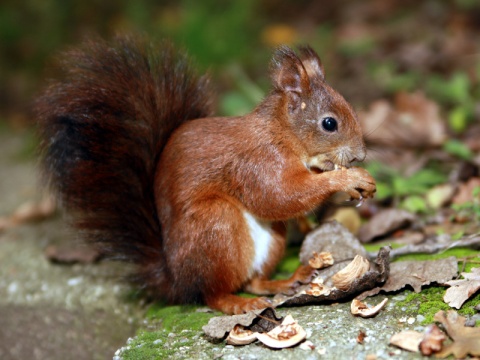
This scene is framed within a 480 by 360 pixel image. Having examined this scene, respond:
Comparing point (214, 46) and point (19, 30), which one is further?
point (19, 30)

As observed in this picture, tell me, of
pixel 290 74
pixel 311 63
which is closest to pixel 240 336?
pixel 290 74

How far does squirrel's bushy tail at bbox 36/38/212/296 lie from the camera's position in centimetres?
244

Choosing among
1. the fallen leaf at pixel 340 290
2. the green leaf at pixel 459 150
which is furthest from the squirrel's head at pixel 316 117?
the green leaf at pixel 459 150

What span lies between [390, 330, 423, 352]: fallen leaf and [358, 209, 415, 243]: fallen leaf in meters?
0.97

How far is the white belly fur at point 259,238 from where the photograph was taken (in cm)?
240

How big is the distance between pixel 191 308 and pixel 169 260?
219 millimetres

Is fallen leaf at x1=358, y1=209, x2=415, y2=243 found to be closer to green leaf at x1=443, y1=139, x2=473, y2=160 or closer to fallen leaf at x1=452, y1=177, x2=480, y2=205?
fallen leaf at x1=452, y1=177, x2=480, y2=205

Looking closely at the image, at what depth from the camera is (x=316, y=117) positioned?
2398mm

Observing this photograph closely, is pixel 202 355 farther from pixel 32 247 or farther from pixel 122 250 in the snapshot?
pixel 32 247

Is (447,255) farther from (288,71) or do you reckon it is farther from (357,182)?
(288,71)

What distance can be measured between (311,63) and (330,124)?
311 millimetres

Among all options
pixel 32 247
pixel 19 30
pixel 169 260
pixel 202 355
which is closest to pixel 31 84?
pixel 19 30

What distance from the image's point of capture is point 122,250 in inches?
99.8

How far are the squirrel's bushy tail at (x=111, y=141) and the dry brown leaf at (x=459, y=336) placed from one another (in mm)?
1137
